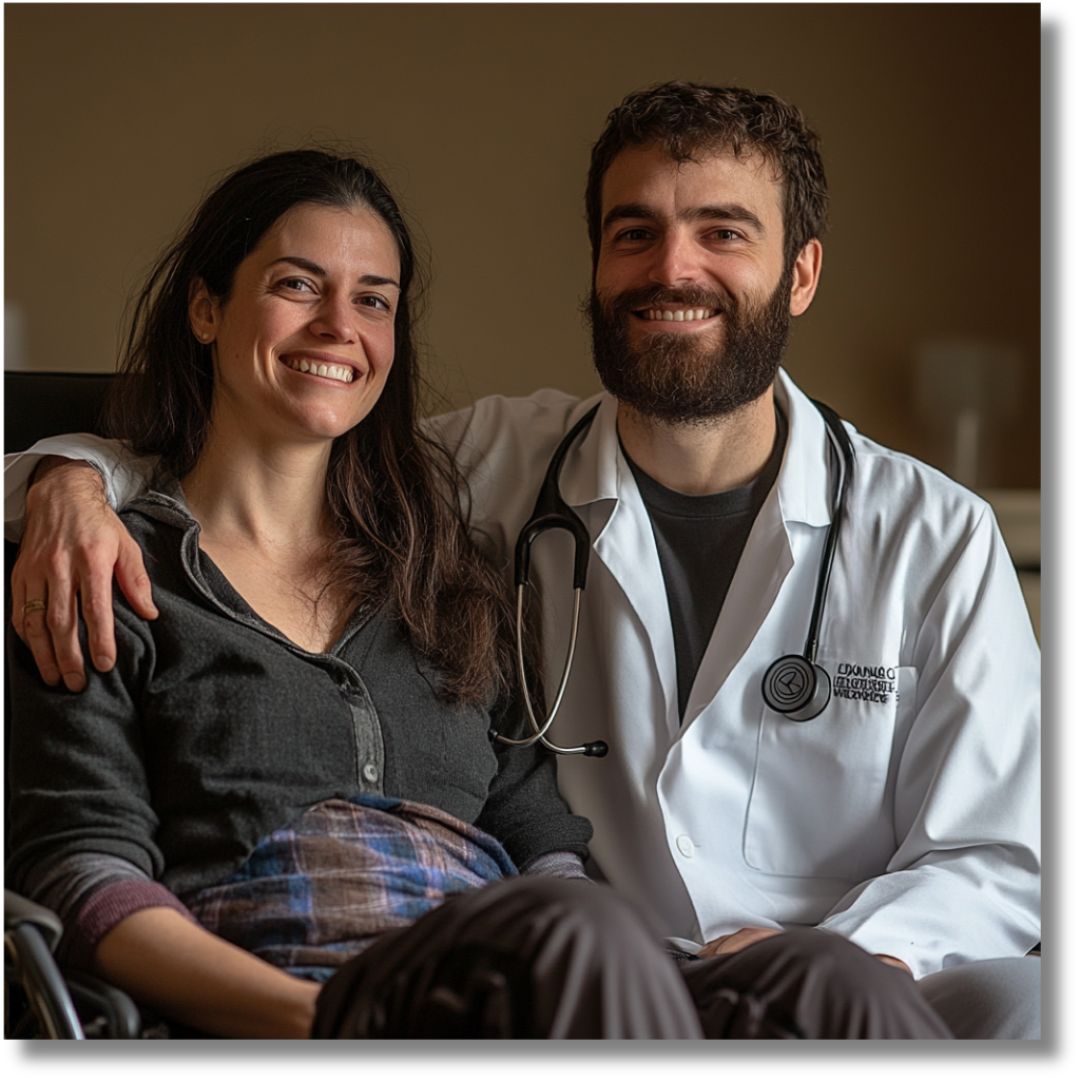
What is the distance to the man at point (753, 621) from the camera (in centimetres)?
163

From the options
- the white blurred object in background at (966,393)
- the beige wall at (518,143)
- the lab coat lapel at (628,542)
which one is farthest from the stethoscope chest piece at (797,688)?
the white blurred object in background at (966,393)

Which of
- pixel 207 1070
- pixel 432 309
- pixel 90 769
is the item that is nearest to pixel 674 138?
pixel 90 769

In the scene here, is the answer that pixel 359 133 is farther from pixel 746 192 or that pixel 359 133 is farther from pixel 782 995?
pixel 782 995

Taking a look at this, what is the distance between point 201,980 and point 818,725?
0.80m

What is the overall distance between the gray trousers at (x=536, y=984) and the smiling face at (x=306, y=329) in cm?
65

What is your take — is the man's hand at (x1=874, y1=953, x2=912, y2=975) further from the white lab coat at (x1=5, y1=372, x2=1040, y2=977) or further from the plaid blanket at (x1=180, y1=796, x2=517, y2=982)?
the plaid blanket at (x1=180, y1=796, x2=517, y2=982)

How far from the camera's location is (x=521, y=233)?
390 cm

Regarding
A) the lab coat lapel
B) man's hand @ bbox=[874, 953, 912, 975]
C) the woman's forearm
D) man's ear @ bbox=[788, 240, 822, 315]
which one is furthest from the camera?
man's ear @ bbox=[788, 240, 822, 315]

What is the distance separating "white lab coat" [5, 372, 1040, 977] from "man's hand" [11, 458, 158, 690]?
9cm

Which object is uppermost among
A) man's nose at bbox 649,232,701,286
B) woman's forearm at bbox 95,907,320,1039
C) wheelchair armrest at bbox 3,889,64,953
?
man's nose at bbox 649,232,701,286

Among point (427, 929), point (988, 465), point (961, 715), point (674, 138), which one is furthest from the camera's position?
point (988, 465)

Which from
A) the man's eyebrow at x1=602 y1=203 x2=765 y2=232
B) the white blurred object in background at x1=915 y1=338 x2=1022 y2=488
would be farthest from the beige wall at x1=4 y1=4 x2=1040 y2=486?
the man's eyebrow at x1=602 y1=203 x2=765 y2=232

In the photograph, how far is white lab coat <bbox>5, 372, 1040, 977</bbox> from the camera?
162 centimetres

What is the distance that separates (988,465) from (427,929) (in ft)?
10.9
